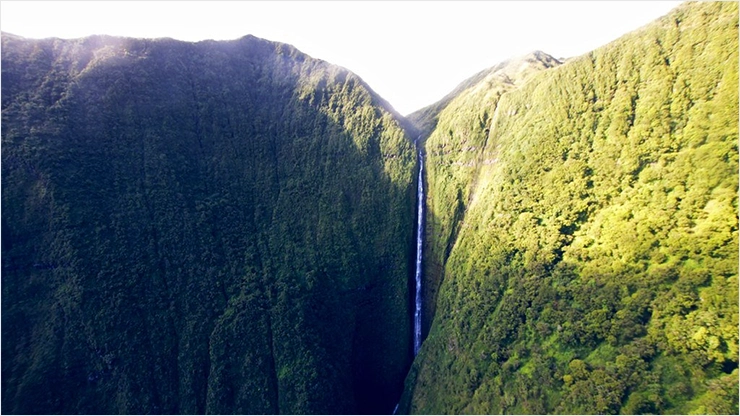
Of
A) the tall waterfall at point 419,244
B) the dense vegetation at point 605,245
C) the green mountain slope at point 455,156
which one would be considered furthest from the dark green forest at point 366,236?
the tall waterfall at point 419,244

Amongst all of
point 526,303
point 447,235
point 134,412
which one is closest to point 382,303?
point 447,235

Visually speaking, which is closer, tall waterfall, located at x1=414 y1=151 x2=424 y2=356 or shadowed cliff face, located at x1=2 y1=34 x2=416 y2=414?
shadowed cliff face, located at x1=2 y1=34 x2=416 y2=414

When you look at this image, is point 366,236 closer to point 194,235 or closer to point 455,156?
point 455,156

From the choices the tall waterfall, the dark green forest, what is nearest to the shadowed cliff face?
the dark green forest

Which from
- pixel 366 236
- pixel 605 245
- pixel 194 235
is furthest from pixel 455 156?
pixel 194 235

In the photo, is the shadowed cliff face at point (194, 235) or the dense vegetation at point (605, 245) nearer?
the dense vegetation at point (605, 245)

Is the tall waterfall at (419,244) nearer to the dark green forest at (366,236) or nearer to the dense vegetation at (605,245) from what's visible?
the dark green forest at (366,236)

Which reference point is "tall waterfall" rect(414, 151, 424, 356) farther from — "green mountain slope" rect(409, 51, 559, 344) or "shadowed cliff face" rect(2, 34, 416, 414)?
"shadowed cliff face" rect(2, 34, 416, 414)
